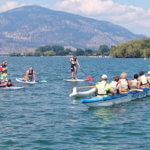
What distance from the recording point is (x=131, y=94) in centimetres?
2556

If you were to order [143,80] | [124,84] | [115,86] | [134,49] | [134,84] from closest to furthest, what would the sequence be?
[115,86] < [124,84] < [134,84] < [143,80] < [134,49]

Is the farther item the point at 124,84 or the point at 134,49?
the point at 134,49

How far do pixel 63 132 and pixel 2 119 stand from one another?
4189 millimetres

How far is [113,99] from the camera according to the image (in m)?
23.0

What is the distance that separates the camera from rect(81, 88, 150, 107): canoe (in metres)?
21.4

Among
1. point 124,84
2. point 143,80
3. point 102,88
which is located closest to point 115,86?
point 102,88

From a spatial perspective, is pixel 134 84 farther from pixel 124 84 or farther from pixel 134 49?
pixel 134 49

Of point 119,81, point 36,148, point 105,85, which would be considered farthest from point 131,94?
point 36,148

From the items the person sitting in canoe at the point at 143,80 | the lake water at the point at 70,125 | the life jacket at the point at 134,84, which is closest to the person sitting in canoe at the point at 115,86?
the lake water at the point at 70,125

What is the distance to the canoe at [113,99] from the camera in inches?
841

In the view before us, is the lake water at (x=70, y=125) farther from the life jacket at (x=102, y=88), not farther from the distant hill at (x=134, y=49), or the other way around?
the distant hill at (x=134, y=49)

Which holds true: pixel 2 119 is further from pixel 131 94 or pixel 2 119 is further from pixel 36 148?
pixel 131 94

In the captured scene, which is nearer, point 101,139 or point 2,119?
point 101,139

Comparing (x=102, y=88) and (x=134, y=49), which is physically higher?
(x=134, y=49)
